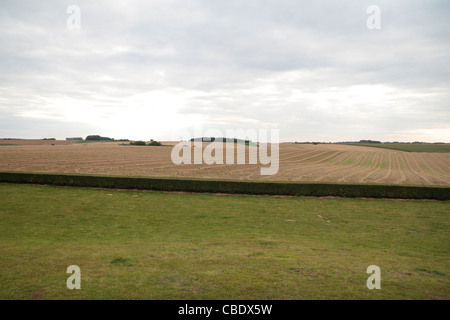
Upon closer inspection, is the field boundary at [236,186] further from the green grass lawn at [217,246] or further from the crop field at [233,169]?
the crop field at [233,169]

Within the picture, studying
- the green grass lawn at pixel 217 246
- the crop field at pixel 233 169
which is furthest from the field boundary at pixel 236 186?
the crop field at pixel 233 169

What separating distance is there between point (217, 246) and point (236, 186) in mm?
12706

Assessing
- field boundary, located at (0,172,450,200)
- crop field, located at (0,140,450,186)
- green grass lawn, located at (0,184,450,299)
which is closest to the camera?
green grass lawn, located at (0,184,450,299)

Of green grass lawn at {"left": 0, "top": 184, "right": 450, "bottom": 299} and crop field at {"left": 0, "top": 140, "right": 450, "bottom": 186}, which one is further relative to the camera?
crop field at {"left": 0, "top": 140, "right": 450, "bottom": 186}

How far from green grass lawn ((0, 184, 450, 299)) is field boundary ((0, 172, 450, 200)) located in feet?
4.29

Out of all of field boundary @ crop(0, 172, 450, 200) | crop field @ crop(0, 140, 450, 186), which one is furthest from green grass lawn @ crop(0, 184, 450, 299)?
crop field @ crop(0, 140, 450, 186)

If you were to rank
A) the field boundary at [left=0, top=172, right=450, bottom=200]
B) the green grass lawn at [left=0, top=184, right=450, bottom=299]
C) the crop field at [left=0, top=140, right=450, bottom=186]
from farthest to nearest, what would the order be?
the crop field at [left=0, top=140, right=450, bottom=186], the field boundary at [left=0, top=172, right=450, bottom=200], the green grass lawn at [left=0, top=184, right=450, bottom=299]

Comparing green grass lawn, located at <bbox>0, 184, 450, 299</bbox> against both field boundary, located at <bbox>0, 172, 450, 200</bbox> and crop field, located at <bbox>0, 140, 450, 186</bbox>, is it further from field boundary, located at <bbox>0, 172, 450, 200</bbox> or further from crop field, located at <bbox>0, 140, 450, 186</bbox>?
crop field, located at <bbox>0, 140, 450, 186</bbox>

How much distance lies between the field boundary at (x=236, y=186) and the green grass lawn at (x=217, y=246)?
4.29 feet

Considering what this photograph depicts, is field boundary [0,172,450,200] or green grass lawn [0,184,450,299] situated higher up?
field boundary [0,172,450,200]

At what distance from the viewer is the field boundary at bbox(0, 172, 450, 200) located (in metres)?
22.2

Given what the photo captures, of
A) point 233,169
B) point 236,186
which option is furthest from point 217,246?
point 233,169

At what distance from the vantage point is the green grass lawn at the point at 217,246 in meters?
6.81

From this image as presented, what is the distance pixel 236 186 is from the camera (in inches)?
926
